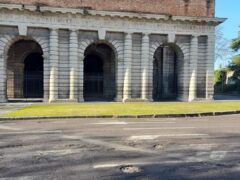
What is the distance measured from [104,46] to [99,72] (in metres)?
2.84

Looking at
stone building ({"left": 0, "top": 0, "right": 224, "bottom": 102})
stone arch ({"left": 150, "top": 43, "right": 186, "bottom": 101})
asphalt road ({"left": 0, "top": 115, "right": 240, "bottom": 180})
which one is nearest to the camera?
asphalt road ({"left": 0, "top": 115, "right": 240, "bottom": 180})

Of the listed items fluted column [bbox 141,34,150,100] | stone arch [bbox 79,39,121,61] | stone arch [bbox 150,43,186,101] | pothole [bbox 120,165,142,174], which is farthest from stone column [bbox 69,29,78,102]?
pothole [bbox 120,165,142,174]

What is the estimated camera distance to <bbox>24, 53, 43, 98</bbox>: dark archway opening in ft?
106

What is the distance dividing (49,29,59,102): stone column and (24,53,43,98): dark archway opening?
569 centimetres

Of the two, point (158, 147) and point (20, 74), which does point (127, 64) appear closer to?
point (20, 74)

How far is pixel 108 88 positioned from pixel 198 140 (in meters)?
24.6

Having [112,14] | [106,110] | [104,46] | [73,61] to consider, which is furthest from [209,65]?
[106,110]

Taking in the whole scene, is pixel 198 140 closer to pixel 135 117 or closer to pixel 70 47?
pixel 135 117

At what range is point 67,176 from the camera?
5402 mm

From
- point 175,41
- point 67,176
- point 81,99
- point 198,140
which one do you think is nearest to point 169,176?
point 67,176

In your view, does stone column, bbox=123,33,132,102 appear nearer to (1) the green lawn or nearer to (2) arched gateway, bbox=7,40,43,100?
(1) the green lawn

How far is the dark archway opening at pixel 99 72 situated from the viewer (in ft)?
109

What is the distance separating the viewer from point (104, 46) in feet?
110

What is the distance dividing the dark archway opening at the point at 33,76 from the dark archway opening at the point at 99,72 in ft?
15.4
